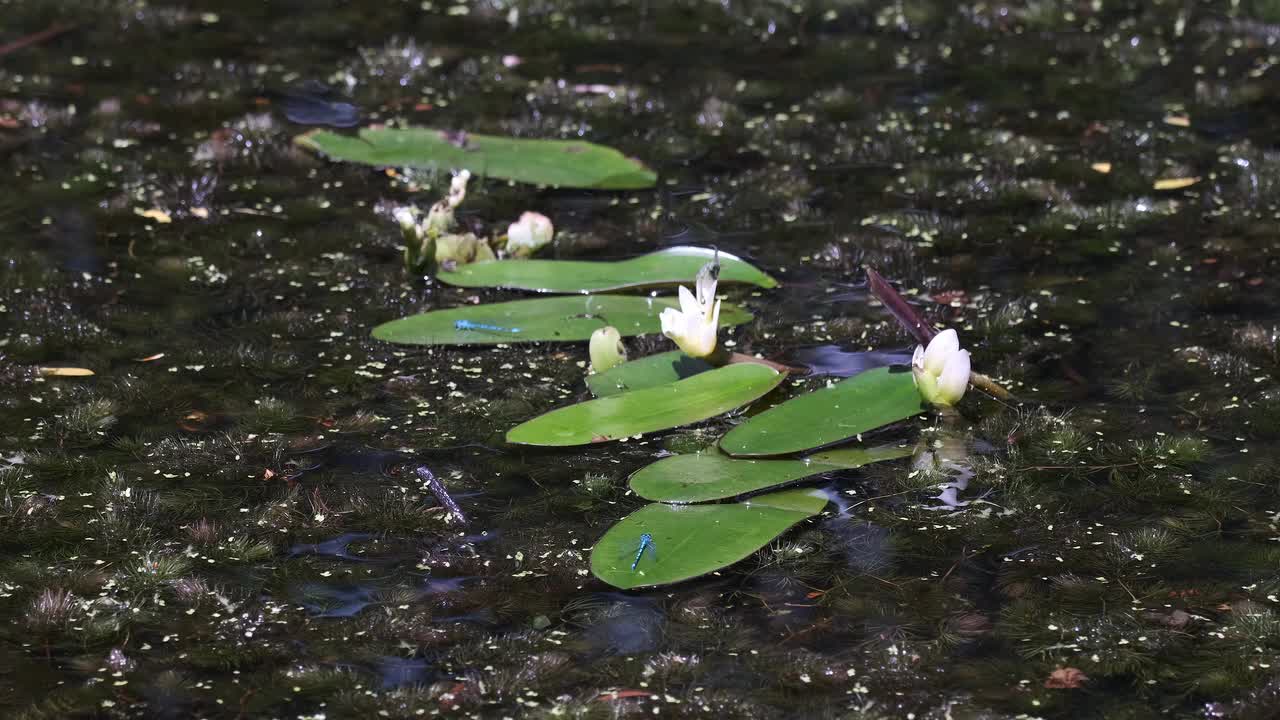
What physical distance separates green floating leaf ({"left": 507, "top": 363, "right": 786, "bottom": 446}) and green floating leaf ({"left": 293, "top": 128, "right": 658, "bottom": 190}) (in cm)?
135

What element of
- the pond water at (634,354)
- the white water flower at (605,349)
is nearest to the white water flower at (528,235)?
the pond water at (634,354)

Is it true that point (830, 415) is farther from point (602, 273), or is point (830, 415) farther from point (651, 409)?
point (602, 273)

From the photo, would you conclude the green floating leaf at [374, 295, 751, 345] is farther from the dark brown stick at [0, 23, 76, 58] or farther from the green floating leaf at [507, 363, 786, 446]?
the dark brown stick at [0, 23, 76, 58]

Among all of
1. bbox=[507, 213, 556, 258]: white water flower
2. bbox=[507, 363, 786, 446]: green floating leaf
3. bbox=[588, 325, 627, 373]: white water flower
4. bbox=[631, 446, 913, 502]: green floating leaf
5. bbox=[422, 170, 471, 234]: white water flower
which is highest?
bbox=[422, 170, 471, 234]: white water flower

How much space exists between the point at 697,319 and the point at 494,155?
157 centimetres

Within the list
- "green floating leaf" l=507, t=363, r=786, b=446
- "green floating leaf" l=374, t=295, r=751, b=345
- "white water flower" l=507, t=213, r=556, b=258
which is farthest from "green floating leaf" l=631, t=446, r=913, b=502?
"white water flower" l=507, t=213, r=556, b=258

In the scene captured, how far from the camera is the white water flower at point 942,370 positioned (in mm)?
2760

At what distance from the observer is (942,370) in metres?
2.78

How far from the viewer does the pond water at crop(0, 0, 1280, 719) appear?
84.5 inches

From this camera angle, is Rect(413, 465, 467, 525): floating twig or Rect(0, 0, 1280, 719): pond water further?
Rect(413, 465, 467, 525): floating twig

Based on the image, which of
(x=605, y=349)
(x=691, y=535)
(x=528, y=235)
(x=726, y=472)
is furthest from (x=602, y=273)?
(x=691, y=535)

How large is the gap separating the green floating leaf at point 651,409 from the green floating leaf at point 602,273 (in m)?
0.55

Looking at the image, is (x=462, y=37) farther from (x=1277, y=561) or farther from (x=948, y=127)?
(x=1277, y=561)

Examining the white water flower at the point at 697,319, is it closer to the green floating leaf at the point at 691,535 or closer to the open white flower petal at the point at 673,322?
the open white flower petal at the point at 673,322
